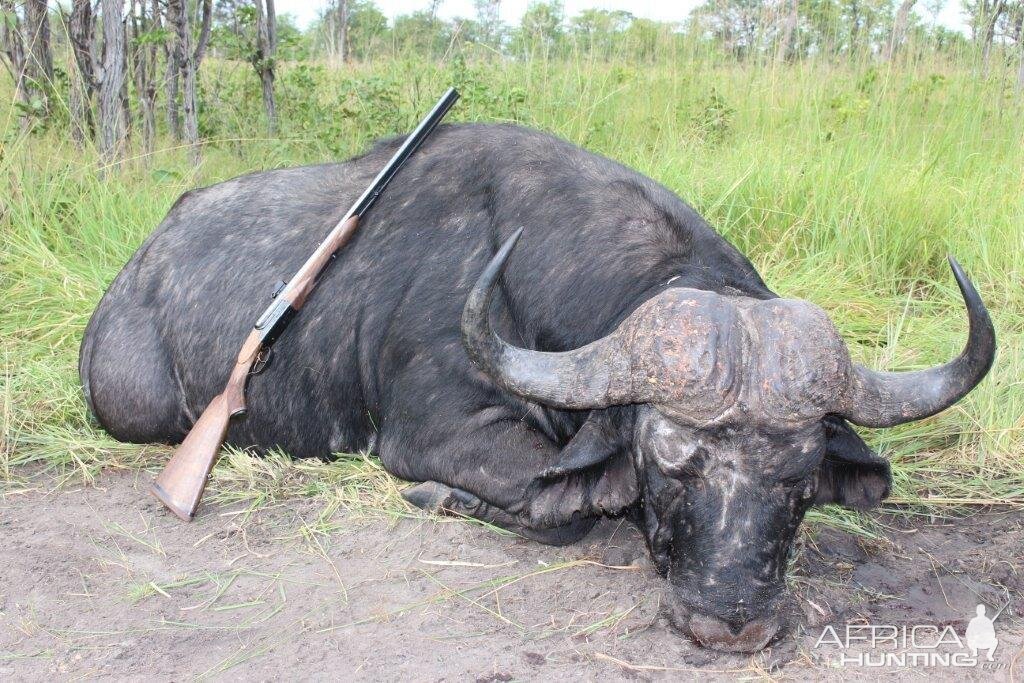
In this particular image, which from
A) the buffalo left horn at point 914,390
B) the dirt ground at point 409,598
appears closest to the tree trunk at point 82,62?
the dirt ground at point 409,598

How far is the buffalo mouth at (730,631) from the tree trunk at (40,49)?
6.42m

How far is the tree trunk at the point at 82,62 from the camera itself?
767 centimetres

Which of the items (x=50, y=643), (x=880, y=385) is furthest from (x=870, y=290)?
(x=50, y=643)

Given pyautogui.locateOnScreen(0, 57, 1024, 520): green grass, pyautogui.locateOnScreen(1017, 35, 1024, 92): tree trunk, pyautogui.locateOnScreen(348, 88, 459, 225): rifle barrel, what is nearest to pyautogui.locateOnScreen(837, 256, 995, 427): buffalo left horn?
pyautogui.locateOnScreen(0, 57, 1024, 520): green grass

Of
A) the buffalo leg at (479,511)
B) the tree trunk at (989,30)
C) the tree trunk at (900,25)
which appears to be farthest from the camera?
the tree trunk at (900,25)

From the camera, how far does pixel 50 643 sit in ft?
11.2

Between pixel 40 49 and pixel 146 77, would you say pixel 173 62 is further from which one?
pixel 40 49

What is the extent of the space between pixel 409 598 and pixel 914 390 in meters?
1.86

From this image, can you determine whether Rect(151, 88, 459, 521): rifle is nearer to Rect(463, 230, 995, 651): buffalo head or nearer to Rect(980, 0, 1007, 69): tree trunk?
Rect(463, 230, 995, 651): buffalo head

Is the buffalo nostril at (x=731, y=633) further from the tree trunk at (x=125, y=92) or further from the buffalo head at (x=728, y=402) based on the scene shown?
the tree trunk at (x=125, y=92)

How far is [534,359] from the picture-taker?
3328mm

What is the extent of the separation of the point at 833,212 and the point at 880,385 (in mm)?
3827

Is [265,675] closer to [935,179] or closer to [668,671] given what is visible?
[668,671]

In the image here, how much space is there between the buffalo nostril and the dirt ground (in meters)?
0.06
